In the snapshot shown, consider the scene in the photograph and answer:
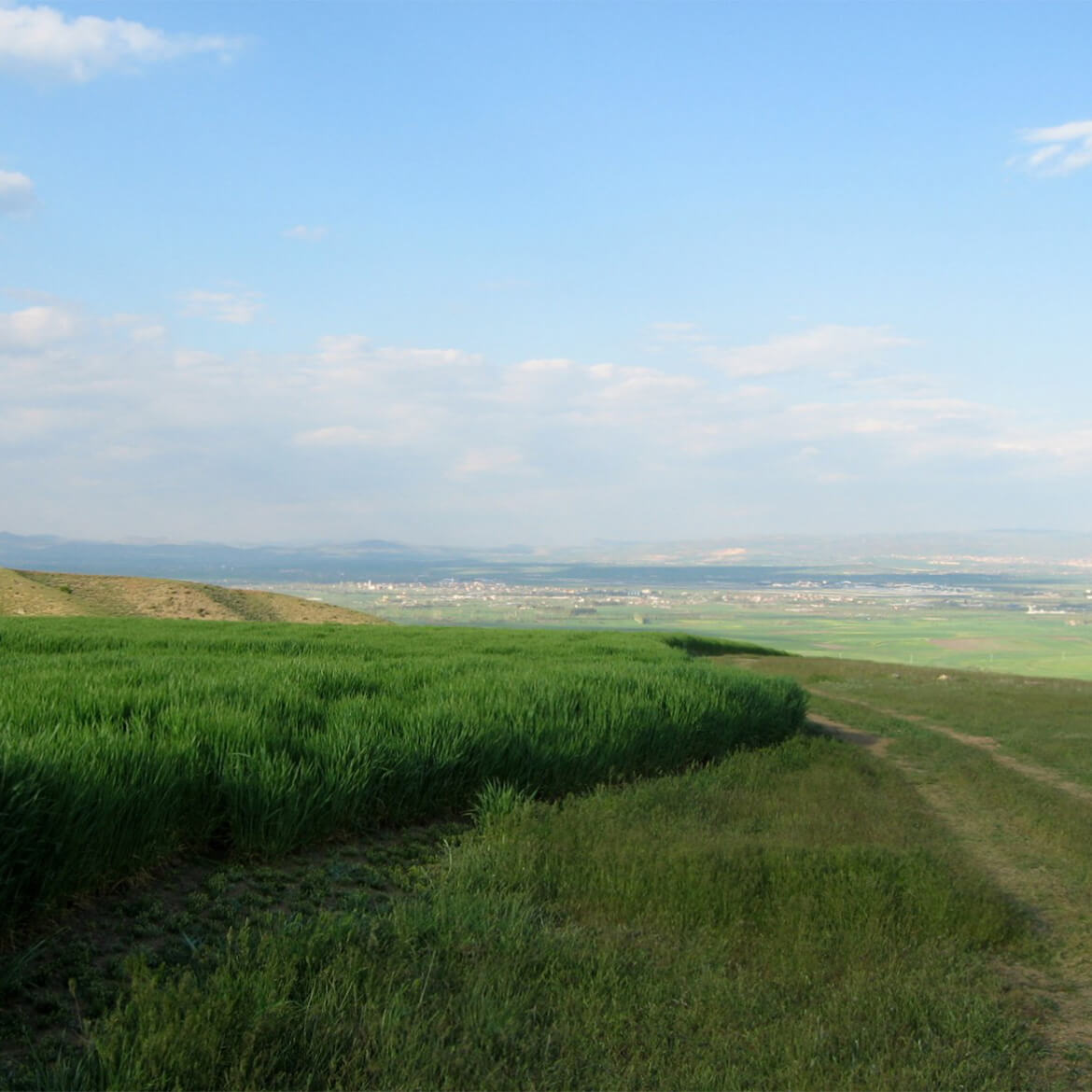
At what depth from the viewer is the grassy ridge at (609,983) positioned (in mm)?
4070

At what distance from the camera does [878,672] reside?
3369 centimetres

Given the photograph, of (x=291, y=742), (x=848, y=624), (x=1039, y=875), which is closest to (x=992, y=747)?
(x=1039, y=875)

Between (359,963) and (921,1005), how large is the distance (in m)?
3.16

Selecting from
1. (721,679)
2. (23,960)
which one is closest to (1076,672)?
(721,679)

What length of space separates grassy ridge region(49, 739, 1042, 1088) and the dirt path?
6.86 meters

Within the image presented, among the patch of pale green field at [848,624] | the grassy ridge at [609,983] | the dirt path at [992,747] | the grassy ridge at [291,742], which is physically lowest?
the patch of pale green field at [848,624]

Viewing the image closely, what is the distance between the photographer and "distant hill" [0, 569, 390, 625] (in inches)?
1789

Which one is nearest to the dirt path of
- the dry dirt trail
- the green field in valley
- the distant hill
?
the dry dirt trail

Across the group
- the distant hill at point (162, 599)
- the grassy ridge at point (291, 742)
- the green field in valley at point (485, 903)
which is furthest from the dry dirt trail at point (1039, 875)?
the distant hill at point (162, 599)

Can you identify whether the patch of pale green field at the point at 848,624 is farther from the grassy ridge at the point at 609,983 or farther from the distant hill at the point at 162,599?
the grassy ridge at the point at 609,983

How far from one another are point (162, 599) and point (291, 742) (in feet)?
151

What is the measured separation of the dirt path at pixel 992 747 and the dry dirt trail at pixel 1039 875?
38 mm

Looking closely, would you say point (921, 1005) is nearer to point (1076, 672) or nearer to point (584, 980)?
point (584, 980)

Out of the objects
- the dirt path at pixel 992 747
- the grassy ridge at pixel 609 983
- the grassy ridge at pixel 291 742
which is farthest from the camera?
the dirt path at pixel 992 747
